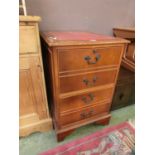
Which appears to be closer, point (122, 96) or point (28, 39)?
point (28, 39)

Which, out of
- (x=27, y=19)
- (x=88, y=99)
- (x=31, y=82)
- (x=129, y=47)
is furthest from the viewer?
(x=129, y=47)

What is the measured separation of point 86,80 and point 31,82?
418mm

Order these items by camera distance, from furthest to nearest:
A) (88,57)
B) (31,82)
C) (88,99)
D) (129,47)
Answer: (129,47) → (88,99) → (31,82) → (88,57)

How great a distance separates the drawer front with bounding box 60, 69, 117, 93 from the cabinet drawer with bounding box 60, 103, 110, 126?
9.7 inches

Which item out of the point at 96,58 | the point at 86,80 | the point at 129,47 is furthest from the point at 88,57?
the point at 129,47

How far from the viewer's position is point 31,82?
99 cm

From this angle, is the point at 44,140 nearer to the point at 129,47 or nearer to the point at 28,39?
the point at 28,39

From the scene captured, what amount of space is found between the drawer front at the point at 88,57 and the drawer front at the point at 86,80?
0.07m

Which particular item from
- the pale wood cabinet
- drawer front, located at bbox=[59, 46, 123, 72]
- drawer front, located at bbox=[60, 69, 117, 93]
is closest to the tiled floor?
the pale wood cabinet

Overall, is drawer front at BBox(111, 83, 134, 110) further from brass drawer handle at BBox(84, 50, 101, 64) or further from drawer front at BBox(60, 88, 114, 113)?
brass drawer handle at BBox(84, 50, 101, 64)

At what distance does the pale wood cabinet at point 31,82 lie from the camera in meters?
0.82

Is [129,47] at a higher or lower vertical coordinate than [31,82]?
higher

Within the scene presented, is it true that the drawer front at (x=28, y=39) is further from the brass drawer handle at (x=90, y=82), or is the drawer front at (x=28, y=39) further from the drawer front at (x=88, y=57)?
the brass drawer handle at (x=90, y=82)
